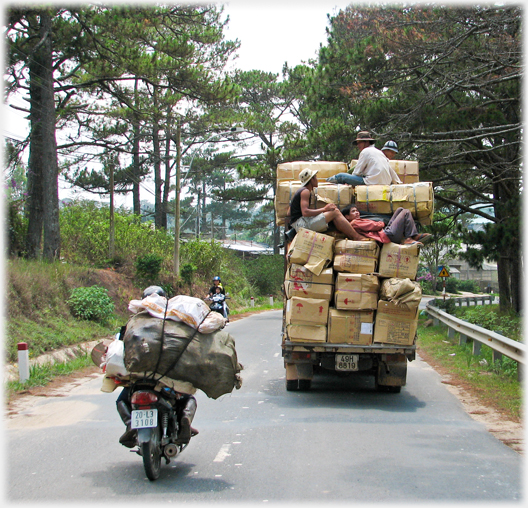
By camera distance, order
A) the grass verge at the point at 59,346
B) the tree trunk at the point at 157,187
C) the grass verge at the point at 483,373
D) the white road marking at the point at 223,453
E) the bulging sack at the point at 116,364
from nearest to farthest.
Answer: the bulging sack at the point at 116,364 → the white road marking at the point at 223,453 → the grass verge at the point at 483,373 → the grass verge at the point at 59,346 → the tree trunk at the point at 157,187

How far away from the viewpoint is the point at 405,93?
17.3 metres

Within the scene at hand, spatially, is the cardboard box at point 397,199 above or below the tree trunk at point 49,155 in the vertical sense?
below

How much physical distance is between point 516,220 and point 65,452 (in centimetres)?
1555

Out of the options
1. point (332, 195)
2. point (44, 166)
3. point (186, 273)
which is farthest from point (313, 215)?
point (186, 273)

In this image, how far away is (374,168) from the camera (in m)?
9.00

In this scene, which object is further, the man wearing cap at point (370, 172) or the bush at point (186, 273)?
the bush at point (186, 273)

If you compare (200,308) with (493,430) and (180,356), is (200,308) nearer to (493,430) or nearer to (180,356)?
(180,356)

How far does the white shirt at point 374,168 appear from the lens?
8977 mm

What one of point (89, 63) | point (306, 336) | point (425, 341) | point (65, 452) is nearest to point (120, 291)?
Result: point (89, 63)

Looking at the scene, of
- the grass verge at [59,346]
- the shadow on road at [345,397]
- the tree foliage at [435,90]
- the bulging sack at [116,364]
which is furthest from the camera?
the tree foliage at [435,90]

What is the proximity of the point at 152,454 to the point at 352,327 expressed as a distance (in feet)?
13.3

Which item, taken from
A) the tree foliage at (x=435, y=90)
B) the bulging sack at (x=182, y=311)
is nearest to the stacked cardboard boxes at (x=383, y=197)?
the bulging sack at (x=182, y=311)

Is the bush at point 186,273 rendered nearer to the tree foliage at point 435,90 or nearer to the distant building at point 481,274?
the tree foliage at point 435,90

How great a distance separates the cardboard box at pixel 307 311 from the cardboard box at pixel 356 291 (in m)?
0.30
